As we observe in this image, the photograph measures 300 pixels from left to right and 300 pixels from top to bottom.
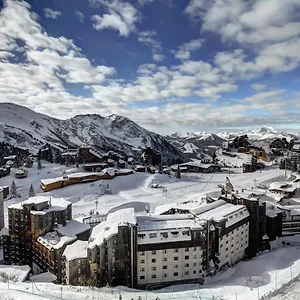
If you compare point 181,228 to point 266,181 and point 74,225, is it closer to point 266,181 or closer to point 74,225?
point 74,225

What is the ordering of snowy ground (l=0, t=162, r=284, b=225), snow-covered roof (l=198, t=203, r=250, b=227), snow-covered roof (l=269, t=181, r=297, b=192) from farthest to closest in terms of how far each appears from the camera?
snow-covered roof (l=269, t=181, r=297, b=192), snowy ground (l=0, t=162, r=284, b=225), snow-covered roof (l=198, t=203, r=250, b=227)

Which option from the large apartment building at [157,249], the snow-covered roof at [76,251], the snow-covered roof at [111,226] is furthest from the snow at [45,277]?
the snow-covered roof at [111,226]

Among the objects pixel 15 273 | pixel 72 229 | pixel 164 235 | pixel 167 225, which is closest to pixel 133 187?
pixel 72 229

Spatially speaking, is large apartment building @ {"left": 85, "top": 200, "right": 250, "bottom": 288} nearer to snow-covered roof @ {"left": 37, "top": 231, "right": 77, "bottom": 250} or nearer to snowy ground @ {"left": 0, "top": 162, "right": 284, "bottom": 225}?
snow-covered roof @ {"left": 37, "top": 231, "right": 77, "bottom": 250}

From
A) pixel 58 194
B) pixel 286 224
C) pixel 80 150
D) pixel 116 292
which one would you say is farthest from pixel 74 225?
pixel 80 150

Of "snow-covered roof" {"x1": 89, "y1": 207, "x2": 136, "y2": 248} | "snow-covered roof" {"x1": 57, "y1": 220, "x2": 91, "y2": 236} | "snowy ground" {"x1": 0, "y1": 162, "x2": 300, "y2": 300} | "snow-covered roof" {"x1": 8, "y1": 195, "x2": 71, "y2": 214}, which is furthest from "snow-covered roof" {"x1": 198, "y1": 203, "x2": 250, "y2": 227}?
"snow-covered roof" {"x1": 8, "y1": 195, "x2": 71, "y2": 214}

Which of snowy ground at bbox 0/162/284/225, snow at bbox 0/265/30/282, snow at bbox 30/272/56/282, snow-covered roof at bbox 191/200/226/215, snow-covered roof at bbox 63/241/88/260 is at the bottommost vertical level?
snow at bbox 30/272/56/282

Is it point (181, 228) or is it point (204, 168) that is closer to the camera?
point (181, 228)
